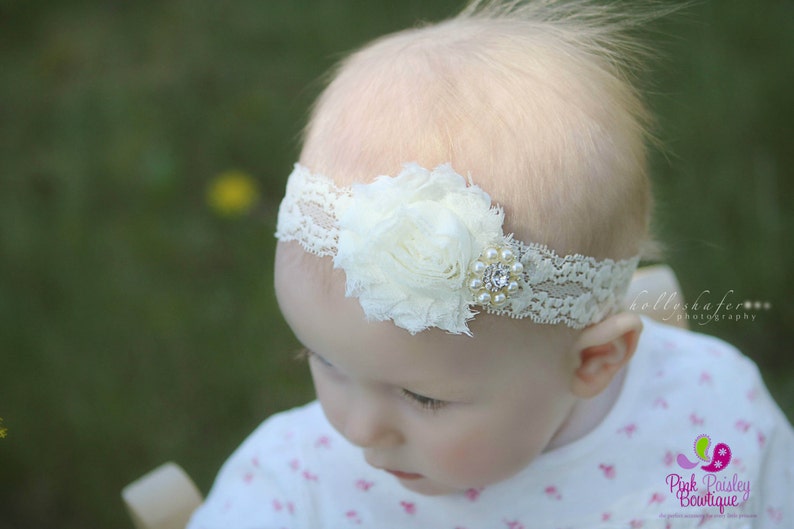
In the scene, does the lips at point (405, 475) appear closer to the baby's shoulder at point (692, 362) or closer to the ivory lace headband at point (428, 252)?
the ivory lace headband at point (428, 252)

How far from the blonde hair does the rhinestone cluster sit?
0.05 m

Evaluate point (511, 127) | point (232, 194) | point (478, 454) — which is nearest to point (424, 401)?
point (478, 454)

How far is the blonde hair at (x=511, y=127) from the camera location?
1083mm

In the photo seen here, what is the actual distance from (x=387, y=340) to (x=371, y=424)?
0.15m

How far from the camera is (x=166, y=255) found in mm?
2592

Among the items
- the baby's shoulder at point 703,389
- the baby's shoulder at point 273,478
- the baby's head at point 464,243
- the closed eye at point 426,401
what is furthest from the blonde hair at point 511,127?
the baby's shoulder at point 273,478

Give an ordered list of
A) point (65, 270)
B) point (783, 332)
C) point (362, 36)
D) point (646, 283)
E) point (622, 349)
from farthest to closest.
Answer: point (362, 36) < point (65, 270) < point (783, 332) < point (646, 283) < point (622, 349)

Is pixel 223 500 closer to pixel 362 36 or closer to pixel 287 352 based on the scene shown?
pixel 287 352

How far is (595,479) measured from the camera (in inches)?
54.8

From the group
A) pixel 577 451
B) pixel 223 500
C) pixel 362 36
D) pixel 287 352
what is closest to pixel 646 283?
pixel 577 451

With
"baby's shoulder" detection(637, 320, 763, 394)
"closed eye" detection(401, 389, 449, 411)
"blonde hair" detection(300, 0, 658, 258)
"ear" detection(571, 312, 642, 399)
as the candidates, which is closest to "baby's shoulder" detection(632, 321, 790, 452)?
"baby's shoulder" detection(637, 320, 763, 394)

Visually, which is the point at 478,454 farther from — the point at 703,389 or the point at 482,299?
the point at 703,389

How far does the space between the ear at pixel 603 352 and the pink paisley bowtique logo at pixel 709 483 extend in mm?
253

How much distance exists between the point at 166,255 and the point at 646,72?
1674 mm
